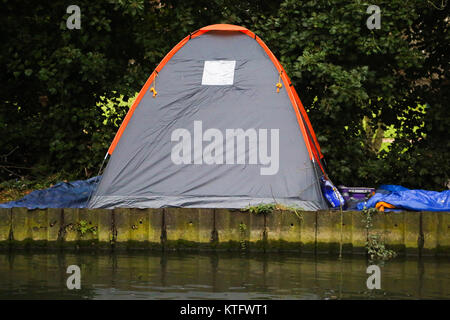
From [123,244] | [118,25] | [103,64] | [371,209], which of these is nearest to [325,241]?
[371,209]

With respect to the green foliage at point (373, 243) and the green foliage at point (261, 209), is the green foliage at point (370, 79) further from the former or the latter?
the green foliage at point (261, 209)

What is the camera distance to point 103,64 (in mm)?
12664

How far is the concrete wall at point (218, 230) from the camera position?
A: 10039 mm

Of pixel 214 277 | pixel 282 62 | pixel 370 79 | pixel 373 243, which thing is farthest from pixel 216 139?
pixel 370 79

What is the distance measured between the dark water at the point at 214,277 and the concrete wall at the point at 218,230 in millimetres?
226

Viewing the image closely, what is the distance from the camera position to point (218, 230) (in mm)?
10156

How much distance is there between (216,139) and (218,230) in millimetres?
1371

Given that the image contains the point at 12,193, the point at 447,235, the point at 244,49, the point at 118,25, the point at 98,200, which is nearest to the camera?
the point at 447,235

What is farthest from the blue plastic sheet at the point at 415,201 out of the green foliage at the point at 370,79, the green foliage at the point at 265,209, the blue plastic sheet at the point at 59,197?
the blue plastic sheet at the point at 59,197

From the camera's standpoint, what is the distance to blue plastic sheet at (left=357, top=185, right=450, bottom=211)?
33.7ft

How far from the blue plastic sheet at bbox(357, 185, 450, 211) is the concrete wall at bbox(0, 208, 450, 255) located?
26 centimetres

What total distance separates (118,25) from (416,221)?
19.9 feet

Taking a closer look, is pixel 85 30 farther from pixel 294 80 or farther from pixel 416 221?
pixel 416 221

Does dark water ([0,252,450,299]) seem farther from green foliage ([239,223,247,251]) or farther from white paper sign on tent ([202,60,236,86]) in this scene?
white paper sign on tent ([202,60,236,86])
